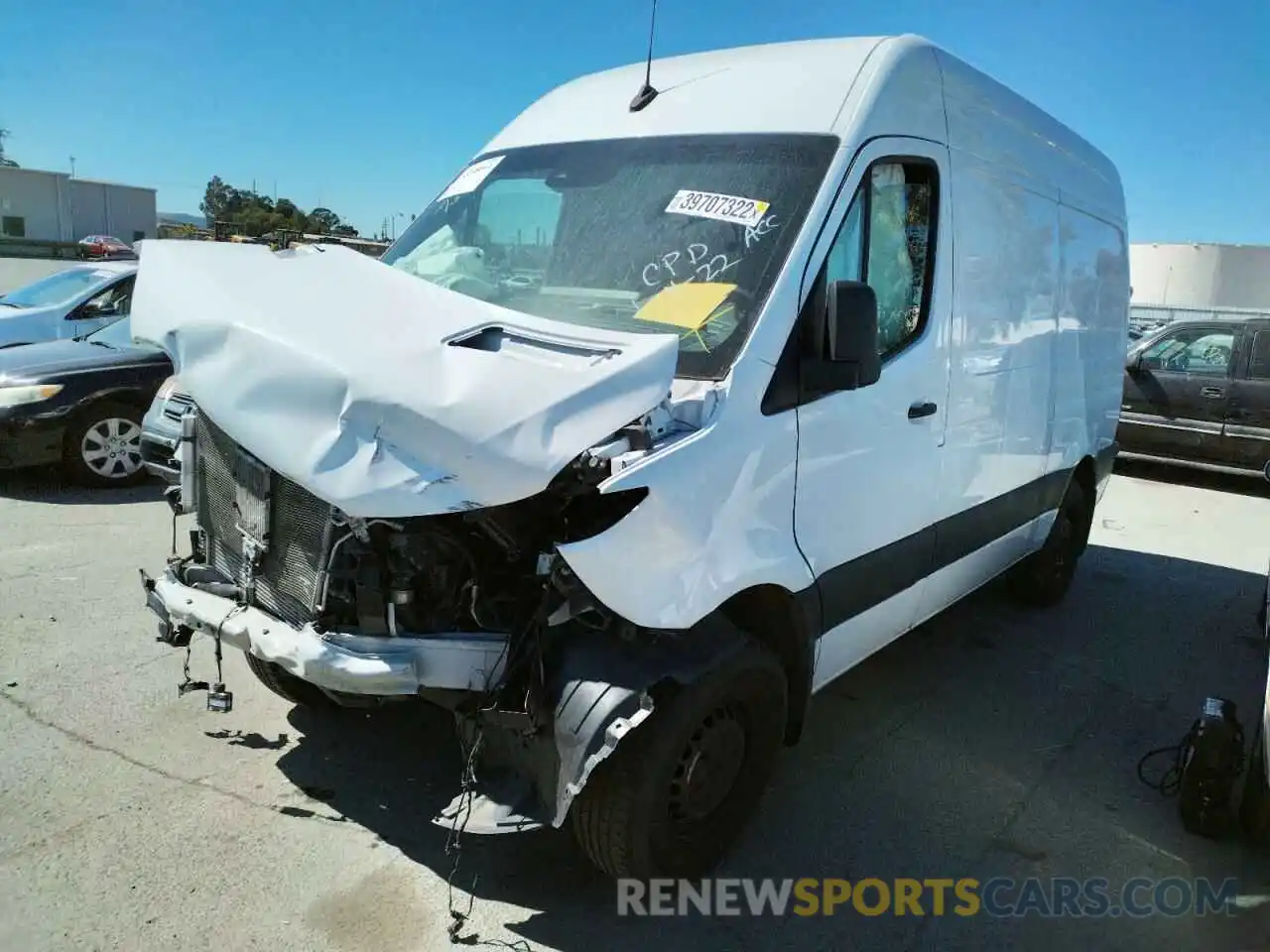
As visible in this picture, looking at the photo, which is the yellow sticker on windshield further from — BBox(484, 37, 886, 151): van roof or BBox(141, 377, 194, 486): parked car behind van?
BBox(141, 377, 194, 486): parked car behind van

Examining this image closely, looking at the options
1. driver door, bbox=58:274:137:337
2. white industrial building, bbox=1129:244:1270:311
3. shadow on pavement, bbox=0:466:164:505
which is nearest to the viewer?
shadow on pavement, bbox=0:466:164:505

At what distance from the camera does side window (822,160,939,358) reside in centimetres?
332

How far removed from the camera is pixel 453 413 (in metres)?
2.45

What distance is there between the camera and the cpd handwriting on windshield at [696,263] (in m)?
3.16

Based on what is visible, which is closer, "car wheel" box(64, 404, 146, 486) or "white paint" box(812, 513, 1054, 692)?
"white paint" box(812, 513, 1054, 692)

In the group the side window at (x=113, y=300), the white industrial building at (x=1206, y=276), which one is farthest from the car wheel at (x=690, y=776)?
the white industrial building at (x=1206, y=276)

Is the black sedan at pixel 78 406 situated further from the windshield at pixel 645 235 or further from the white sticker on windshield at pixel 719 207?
the white sticker on windshield at pixel 719 207

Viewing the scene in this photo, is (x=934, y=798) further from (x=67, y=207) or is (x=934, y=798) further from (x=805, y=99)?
(x=67, y=207)

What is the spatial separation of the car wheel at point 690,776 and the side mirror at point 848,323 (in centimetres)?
95

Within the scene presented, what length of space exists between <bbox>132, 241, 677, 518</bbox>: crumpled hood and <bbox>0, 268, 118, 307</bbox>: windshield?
7.47 m

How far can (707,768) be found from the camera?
3035 mm

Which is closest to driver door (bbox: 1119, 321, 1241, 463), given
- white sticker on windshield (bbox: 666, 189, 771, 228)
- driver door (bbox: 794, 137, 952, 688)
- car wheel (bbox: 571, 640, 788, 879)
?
driver door (bbox: 794, 137, 952, 688)

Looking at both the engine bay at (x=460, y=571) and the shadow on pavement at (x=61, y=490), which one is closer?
the engine bay at (x=460, y=571)

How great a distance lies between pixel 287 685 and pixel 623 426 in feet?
7.09
